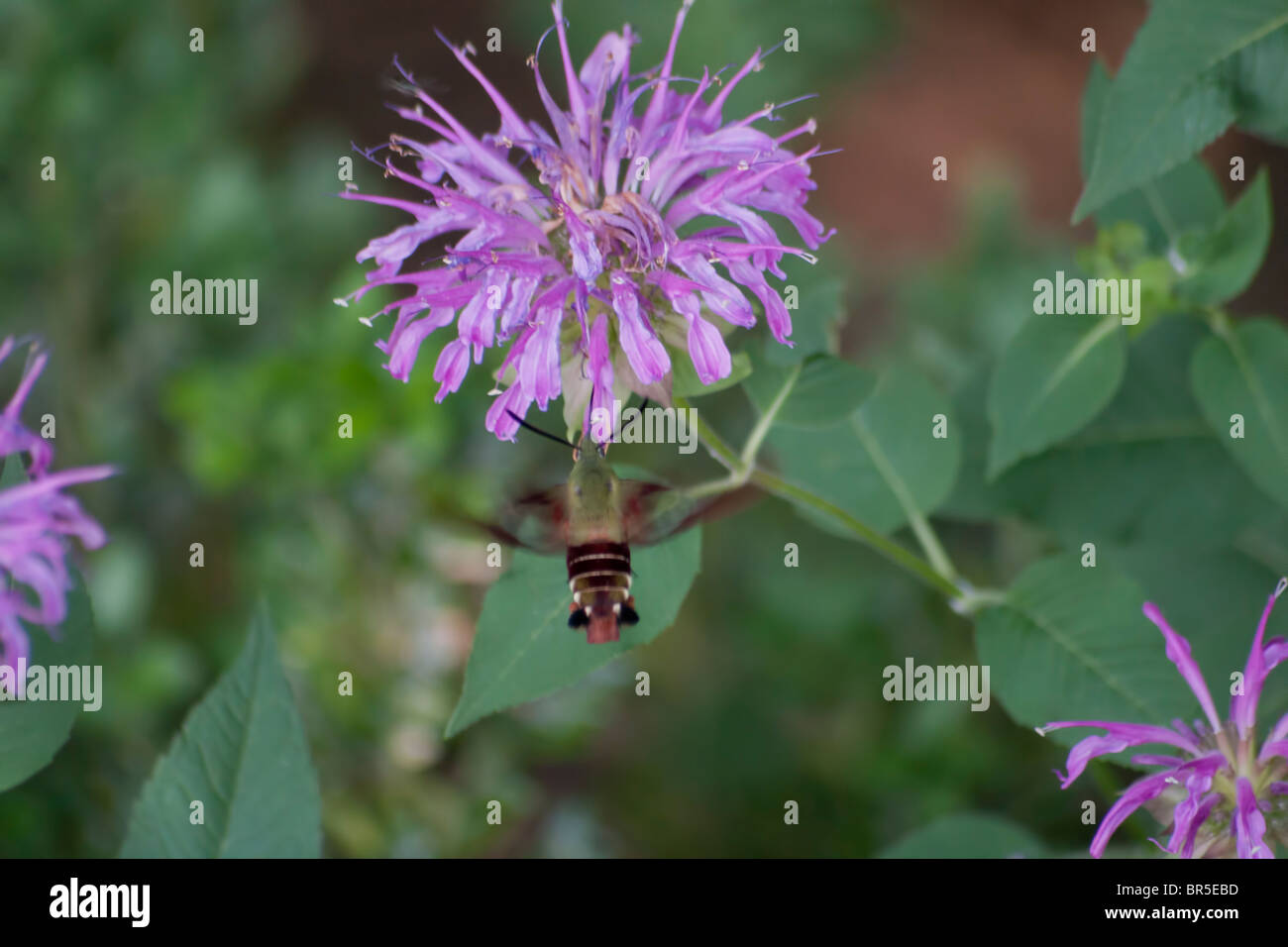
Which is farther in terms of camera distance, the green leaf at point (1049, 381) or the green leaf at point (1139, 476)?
the green leaf at point (1139, 476)

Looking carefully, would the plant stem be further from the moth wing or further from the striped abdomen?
the striped abdomen

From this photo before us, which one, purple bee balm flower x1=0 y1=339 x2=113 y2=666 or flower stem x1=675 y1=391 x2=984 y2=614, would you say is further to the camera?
flower stem x1=675 y1=391 x2=984 y2=614

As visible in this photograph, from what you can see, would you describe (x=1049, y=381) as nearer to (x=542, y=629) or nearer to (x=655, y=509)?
(x=655, y=509)

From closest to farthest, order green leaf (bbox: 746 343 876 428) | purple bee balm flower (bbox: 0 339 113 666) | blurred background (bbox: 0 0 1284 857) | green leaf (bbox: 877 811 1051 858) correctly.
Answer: purple bee balm flower (bbox: 0 339 113 666) < green leaf (bbox: 746 343 876 428) < green leaf (bbox: 877 811 1051 858) < blurred background (bbox: 0 0 1284 857)

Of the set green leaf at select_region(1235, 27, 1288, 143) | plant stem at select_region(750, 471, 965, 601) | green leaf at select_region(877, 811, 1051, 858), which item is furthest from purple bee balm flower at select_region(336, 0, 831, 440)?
green leaf at select_region(877, 811, 1051, 858)

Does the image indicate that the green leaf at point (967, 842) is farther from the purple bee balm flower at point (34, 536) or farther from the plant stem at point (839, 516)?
the purple bee balm flower at point (34, 536)

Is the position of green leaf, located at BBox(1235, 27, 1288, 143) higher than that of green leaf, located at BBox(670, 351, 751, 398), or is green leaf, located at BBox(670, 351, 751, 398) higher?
green leaf, located at BBox(1235, 27, 1288, 143)

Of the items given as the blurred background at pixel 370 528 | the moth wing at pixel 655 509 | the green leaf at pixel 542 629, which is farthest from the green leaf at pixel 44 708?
the blurred background at pixel 370 528

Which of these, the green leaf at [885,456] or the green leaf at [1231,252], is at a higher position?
the green leaf at [1231,252]

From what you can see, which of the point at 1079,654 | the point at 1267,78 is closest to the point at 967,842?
the point at 1079,654
